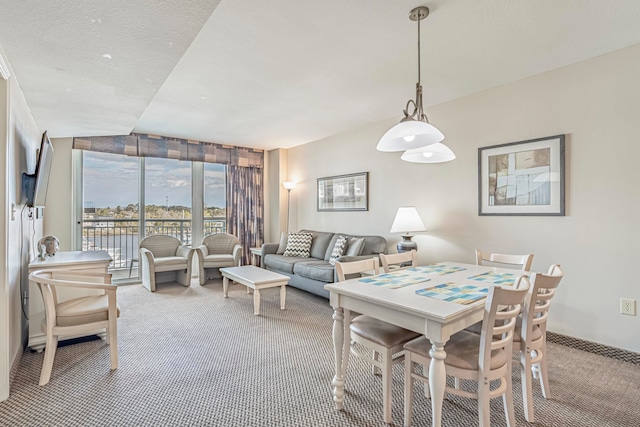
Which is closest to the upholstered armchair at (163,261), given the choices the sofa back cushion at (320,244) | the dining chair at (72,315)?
the sofa back cushion at (320,244)

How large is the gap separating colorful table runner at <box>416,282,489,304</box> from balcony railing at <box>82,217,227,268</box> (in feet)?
16.6

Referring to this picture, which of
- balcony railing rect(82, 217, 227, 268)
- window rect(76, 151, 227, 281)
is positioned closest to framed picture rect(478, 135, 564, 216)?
window rect(76, 151, 227, 281)

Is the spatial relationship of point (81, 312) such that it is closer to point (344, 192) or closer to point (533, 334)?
point (533, 334)

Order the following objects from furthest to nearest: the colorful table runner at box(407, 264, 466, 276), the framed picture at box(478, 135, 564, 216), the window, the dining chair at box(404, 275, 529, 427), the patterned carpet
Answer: the window, the framed picture at box(478, 135, 564, 216), the colorful table runner at box(407, 264, 466, 276), the patterned carpet, the dining chair at box(404, 275, 529, 427)

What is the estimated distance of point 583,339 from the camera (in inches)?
111

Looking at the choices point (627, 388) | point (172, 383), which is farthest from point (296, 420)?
point (627, 388)

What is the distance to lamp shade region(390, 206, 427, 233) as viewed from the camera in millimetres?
3717

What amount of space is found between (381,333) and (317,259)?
3.16 metres

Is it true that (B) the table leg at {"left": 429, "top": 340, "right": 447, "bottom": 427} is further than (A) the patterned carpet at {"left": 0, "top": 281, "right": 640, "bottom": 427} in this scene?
No

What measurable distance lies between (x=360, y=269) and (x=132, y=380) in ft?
5.83

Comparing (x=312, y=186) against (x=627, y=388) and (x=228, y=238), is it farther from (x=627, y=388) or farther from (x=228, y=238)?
(x=627, y=388)

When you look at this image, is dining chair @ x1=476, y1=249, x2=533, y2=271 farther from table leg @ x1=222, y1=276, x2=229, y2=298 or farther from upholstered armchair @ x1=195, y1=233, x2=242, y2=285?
upholstered armchair @ x1=195, y1=233, x2=242, y2=285

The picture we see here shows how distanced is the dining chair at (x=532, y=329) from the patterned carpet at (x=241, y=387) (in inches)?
7.6

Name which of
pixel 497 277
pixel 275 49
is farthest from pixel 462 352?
pixel 275 49
